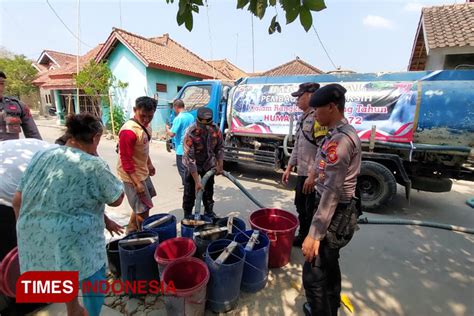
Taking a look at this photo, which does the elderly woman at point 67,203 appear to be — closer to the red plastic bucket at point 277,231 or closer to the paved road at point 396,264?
the paved road at point 396,264

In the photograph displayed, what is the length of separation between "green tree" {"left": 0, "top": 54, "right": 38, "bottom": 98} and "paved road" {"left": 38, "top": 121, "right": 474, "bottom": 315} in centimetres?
2137

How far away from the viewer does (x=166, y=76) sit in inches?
487

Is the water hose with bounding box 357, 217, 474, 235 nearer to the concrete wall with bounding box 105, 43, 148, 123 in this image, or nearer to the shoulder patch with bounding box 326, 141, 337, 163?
the shoulder patch with bounding box 326, 141, 337, 163

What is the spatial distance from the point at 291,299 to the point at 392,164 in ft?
10.4

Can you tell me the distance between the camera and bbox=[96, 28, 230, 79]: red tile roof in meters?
11.2

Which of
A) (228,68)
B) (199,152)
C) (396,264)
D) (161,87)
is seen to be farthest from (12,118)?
(228,68)

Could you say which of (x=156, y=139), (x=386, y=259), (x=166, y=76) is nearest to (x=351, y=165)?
(x=386, y=259)

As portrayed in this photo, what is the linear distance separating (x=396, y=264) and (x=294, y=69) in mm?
19164

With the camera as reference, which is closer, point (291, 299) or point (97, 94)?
point (291, 299)

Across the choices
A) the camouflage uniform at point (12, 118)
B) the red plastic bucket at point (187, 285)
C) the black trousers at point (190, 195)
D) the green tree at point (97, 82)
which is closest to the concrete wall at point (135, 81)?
the green tree at point (97, 82)

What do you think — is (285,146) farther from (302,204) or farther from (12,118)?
(12,118)

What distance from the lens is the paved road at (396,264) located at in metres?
2.30

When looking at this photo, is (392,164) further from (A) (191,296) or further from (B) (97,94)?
(B) (97,94)

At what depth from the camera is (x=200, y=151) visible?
323 centimetres
